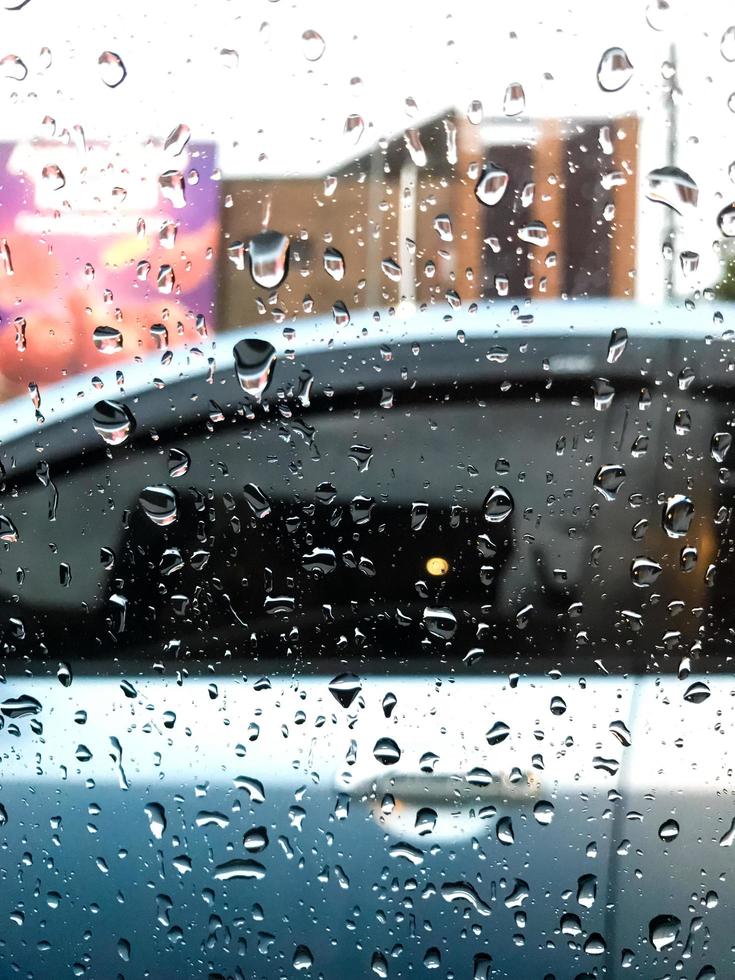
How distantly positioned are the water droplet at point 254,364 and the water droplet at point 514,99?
401 millimetres

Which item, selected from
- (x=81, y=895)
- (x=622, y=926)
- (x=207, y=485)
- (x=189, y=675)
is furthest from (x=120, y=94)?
(x=622, y=926)

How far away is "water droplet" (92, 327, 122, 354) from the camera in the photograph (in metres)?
1.25

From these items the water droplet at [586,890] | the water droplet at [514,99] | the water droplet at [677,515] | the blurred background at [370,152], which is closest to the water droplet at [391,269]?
the blurred background at [370,152]

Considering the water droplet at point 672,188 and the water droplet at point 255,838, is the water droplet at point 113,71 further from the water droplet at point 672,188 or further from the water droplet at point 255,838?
the water droplet at point 255,838

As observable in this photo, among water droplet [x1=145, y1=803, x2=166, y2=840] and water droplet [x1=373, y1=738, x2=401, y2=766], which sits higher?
water droplet [x1=373, y1=738, x2=401, y2=766]

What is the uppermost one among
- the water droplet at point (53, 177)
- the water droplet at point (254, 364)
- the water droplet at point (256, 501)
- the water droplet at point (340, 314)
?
the water droplet at point (53, 177)

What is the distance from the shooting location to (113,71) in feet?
4.01

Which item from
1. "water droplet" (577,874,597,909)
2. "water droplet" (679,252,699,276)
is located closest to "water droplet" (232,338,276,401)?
"water droplet" (679,252,699,276)

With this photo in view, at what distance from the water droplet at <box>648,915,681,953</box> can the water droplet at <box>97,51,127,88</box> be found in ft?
3.95

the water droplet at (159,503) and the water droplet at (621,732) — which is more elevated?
the water droplet at (159,503)

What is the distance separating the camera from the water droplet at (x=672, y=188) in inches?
47.4

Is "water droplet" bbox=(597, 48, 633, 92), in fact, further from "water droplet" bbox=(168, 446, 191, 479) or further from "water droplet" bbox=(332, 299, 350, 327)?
"water droplet" bbox=(168, 446, 191, 479)

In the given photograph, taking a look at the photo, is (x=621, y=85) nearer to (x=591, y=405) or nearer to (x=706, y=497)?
(x=591, y=405)

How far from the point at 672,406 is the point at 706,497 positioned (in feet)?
0.40
